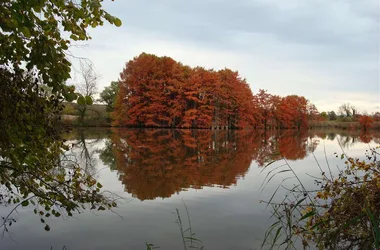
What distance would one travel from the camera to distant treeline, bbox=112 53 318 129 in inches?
1698

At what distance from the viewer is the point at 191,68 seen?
A: 48.0m

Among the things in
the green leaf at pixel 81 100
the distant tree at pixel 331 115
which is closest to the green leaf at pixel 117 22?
the green leaf at pixel 81 100

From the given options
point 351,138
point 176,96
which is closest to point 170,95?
point 176,96

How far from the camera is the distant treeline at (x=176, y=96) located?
43.1m

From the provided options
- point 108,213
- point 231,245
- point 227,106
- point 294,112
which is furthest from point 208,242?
point 294,112

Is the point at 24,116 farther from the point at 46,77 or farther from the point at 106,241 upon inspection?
the point at 106,241

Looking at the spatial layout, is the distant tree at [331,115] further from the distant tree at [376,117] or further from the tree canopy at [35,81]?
the tree canopy at [35,81]

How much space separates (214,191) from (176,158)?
5.36 m

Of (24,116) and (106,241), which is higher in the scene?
(24,116)

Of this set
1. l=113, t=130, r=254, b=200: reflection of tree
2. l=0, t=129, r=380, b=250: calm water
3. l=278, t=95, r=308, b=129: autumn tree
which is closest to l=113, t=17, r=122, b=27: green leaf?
l=0, t=129, r=380, b=250: calm water

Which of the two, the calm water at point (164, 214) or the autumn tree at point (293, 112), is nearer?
the calm water at point (164, 214)

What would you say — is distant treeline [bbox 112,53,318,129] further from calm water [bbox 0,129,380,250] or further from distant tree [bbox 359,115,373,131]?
calm water [bbox 0,129,380,250]

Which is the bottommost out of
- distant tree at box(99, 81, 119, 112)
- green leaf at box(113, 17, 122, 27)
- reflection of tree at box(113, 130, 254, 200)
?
reflection of tree at box(113, 130, 254, 200)

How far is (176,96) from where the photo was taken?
4397 centimetres
